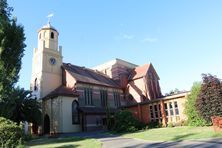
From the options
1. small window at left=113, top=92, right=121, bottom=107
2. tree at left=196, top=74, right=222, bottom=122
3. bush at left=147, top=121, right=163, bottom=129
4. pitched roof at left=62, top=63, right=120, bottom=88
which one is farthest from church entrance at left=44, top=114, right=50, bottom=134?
tree at left=196, top=74, right=222, bottom=122

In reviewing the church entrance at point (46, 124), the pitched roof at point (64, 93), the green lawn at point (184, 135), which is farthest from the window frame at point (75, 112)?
the green lawn at point (184, 135)

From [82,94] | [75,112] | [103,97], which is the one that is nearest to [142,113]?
[103,97]

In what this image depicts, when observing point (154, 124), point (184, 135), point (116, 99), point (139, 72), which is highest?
point (139, 72)

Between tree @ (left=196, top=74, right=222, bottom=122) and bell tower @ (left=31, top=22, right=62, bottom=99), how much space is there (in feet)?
75.1

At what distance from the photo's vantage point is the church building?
32.2 metres

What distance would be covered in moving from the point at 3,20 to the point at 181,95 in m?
22.6

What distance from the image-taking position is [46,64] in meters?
37.1

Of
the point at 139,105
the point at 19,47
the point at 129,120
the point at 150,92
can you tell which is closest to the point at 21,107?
the point at 19,47

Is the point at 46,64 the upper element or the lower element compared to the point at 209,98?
upper

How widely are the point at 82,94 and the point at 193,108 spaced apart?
16952mm

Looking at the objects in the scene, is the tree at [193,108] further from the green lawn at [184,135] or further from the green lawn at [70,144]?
the green lawn at [70,144]

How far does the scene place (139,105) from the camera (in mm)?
34781

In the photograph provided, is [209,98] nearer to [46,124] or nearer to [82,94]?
[82,94]

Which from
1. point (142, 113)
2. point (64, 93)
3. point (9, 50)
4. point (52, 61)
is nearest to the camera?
point (9, 50)
